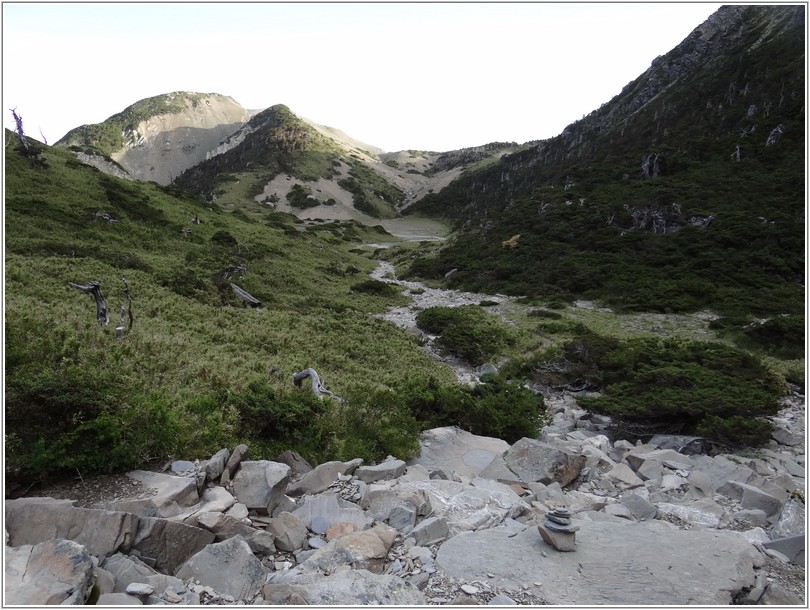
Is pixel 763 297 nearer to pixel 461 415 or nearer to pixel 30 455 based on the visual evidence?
pixel 461 415

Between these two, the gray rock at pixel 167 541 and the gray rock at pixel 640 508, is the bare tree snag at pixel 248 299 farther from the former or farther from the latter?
the gray rock at pixel 640 508

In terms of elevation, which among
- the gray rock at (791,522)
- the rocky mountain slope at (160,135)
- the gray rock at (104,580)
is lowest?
the gray rock at (791,522)

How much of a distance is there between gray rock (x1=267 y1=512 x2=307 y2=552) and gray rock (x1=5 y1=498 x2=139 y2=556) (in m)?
1.47

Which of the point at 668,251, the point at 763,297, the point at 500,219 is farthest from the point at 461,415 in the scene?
the point at 500,219

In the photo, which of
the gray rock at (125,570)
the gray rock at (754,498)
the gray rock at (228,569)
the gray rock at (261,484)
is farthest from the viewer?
the gray rock at (754,498)

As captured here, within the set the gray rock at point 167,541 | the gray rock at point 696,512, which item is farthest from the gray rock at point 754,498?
the gray rock at point 167,541

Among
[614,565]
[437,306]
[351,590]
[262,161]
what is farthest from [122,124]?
[614,565]

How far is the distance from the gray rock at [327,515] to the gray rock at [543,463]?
354 centimetres

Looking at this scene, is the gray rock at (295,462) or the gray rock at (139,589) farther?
the gray rock at (295,462)

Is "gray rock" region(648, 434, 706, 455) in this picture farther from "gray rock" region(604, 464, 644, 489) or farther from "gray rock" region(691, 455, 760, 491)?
"gray rock" region(604, 464, 644, 489)

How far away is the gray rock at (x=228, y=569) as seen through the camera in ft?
14.6

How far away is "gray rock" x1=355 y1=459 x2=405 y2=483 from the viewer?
712 cm

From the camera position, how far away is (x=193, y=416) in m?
7.78

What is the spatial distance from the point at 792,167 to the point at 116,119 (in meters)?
198
